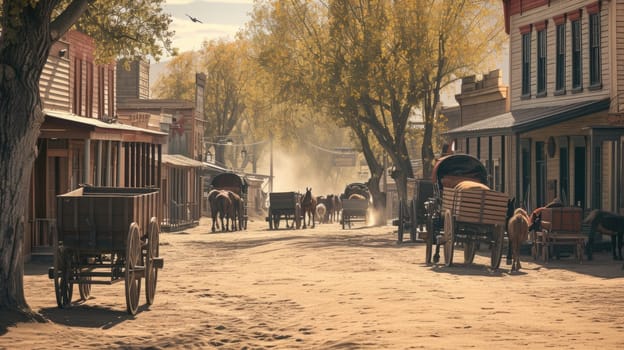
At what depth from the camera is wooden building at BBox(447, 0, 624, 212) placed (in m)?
31.1

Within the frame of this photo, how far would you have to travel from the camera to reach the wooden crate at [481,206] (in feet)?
78.3

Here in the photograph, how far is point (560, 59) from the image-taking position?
1428 inches

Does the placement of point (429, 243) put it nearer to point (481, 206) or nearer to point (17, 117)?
point (481, 206)

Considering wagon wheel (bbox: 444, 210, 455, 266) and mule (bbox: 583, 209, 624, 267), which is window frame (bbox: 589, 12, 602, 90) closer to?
mule (bbox: 583, 209, 624, 267)

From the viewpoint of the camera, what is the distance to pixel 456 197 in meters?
24.3

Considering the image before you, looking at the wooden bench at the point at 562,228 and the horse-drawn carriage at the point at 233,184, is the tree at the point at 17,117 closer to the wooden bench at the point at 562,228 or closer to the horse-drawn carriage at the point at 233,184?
the wooden bench at the point at 562,228

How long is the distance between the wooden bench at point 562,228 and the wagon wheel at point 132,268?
1200 centimetres

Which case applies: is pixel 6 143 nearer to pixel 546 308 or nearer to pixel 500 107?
pixel 546 308

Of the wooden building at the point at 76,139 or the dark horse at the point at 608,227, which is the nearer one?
the wooden building at the point at 76,139

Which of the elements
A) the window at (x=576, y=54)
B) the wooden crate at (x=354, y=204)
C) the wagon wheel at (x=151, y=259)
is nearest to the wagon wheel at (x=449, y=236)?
the wagon wheel at (x=151, y=259)

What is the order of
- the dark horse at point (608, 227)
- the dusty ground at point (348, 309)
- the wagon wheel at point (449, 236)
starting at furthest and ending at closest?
the dark horse at point (608, 227) → the wagon wheel at point (449, 236) → the dusty ground at point (348, 309)

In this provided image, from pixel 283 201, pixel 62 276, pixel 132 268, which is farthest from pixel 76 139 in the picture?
pixel 283 201

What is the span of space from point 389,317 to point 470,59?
34319 millimetres

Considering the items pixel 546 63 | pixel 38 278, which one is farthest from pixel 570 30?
pixel 38 278
